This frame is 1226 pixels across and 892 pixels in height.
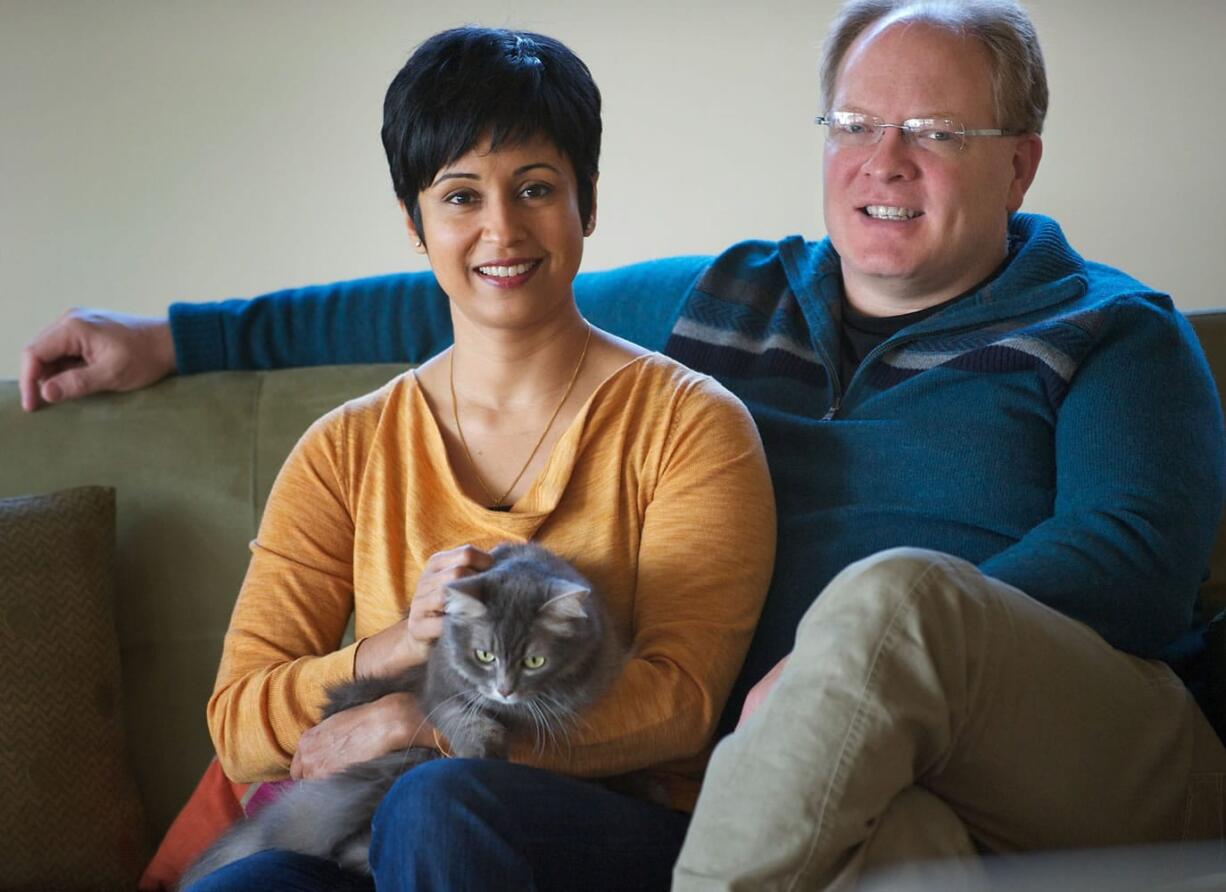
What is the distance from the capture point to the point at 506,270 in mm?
1897

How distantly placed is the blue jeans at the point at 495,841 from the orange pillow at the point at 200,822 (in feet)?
1.40

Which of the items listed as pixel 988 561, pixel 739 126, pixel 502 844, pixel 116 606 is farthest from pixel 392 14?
pixel 502 844

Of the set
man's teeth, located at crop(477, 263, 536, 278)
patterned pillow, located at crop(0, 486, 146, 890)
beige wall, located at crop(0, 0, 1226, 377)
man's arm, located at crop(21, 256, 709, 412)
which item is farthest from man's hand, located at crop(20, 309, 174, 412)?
man's teeth, located at crop(477, 263, 536, 278)

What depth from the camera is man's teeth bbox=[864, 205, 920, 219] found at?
214 cm

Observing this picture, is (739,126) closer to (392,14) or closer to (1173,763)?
(392,14)

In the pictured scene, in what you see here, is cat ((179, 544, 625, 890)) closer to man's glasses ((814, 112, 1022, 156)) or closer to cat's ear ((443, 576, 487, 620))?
cat's ear ((443, 576, 487, 620))

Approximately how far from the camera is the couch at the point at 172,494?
2.42 metres

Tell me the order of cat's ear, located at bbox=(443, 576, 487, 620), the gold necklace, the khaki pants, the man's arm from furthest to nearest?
the man's arm < the gold necklace < cat's ear, located at bbox=(443, 576, 487, 620) < the khaki pants

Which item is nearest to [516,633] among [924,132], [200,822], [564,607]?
[564,607]

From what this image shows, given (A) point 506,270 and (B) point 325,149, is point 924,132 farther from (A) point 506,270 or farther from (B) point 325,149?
(B) point 325,149

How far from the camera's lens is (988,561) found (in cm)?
189

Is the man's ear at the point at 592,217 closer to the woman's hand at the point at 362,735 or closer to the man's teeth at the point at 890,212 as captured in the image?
the man's teeth at the point at 890,212

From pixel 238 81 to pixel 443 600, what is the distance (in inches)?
69.6

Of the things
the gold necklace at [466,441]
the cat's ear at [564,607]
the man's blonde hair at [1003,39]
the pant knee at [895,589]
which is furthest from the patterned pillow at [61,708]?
the man's blonde hair at [1003,39]
